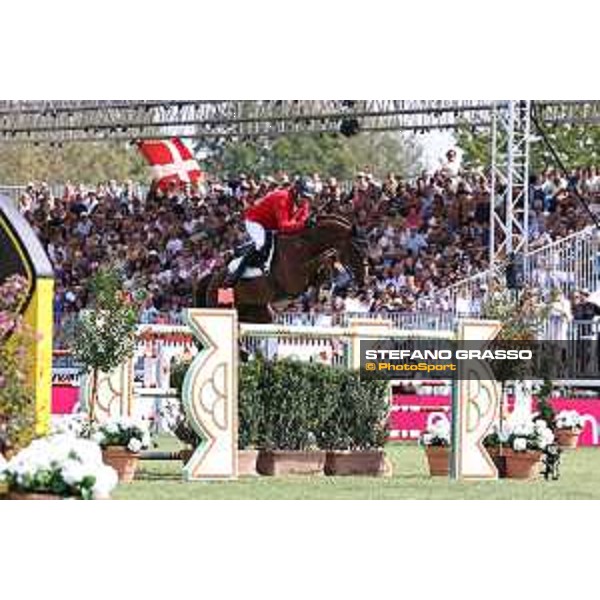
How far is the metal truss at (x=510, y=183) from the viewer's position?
2088 centimetres

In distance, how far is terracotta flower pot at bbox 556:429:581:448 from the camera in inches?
840

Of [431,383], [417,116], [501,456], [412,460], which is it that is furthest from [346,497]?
[417,116]

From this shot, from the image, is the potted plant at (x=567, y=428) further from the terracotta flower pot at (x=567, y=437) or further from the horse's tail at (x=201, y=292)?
the horse's tail at (x=201, y=292)

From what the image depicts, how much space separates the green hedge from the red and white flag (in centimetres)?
568

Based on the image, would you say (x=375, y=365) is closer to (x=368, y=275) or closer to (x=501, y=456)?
(x=501, y=456)

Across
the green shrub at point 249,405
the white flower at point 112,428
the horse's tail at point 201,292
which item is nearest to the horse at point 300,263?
the horse's tail at point 201,292

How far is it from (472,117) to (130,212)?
387 cm

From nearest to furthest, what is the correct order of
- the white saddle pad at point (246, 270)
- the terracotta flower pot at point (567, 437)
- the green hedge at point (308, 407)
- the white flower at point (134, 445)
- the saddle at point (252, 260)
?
the white flower at point (134, 445) → the green hedge at point (308, 407) → the saddle at point (252, 260) → the white saddle pad at point (246, 270) → the terracotta flower pot at point (567, 437)

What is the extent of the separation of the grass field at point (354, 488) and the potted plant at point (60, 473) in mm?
1567

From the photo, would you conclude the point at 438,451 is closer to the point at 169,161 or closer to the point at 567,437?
the point at 567,437

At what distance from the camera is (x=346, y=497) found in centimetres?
1484

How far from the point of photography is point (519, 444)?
56.1 feet

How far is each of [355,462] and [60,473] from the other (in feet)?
15.4

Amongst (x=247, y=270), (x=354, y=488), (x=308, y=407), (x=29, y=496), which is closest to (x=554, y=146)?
(x=247, y=270)
